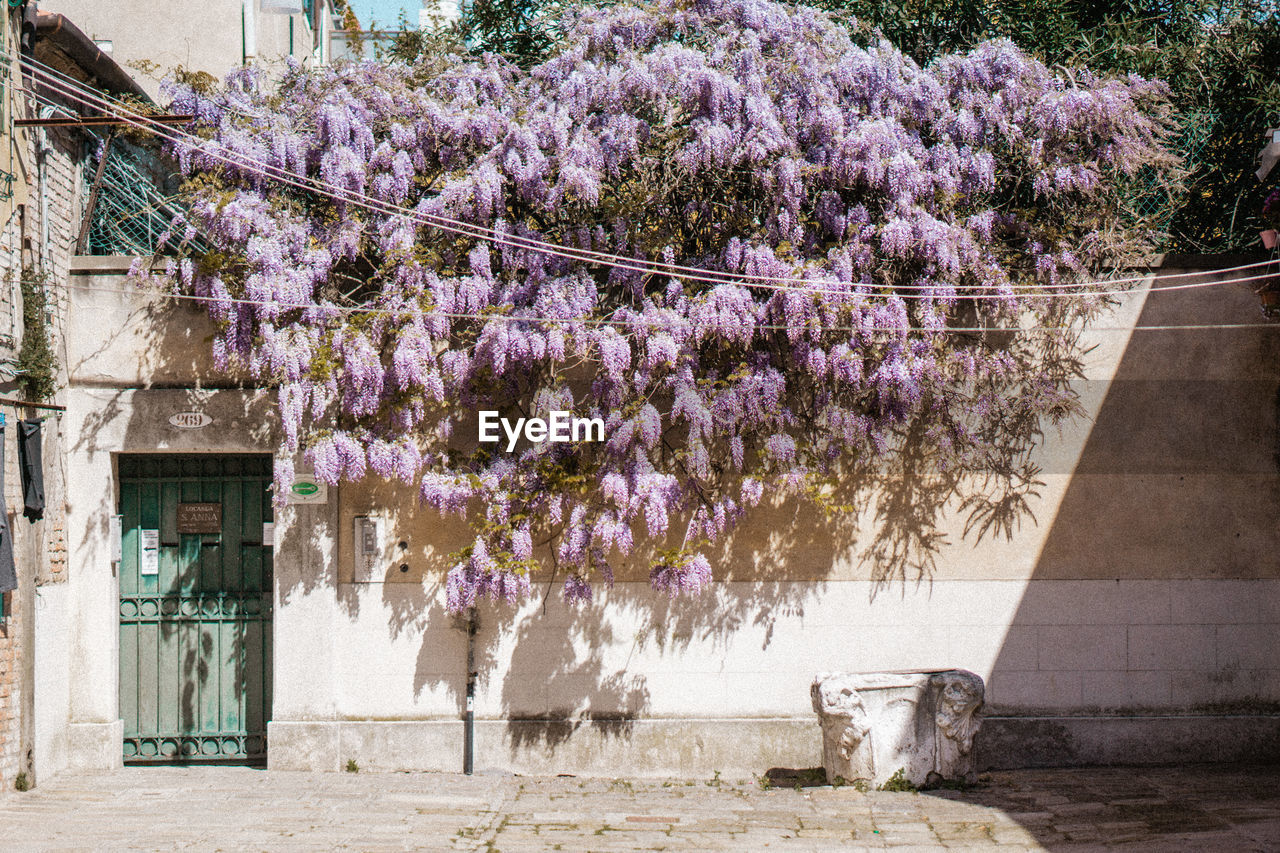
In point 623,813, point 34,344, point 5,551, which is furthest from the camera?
point 34,344

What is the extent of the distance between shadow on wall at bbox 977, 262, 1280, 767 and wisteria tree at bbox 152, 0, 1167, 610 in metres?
0.65

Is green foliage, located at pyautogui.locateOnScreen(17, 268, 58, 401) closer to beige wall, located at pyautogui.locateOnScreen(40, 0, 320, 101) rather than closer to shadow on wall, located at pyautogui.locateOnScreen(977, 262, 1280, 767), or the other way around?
beige wall, located at pyautogui.locateOnScreen(40, 0, 320, 101)

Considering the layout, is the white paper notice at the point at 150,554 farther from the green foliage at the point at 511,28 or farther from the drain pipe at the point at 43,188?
the green foliage at the point at 511,28

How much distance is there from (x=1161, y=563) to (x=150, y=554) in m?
7.95

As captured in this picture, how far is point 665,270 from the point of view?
8.97 m

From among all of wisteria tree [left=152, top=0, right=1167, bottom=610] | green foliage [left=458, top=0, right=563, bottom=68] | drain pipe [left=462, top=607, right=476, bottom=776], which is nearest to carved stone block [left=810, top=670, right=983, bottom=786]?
wisteria tree [left=152, top=0, right=1167, bottom=610]

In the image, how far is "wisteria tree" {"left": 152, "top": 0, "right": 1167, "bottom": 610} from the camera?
8.67 m

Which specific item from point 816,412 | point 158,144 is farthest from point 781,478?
point 158,144

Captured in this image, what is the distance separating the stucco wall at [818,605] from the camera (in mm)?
9070

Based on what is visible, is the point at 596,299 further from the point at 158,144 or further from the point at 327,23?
the point at 327,23

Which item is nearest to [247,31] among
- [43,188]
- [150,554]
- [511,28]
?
[511,28]

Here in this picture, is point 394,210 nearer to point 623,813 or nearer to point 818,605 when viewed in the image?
point 818,605

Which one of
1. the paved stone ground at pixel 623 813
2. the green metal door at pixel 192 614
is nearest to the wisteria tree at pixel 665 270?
the green metal door at pixel 192 614

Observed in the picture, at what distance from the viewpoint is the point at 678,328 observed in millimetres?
8625
